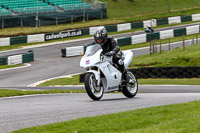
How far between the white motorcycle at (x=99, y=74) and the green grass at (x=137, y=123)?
8.64 ft

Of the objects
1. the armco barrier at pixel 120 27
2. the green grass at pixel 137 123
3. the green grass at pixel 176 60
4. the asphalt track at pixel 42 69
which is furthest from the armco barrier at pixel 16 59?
the green grass at pixel 137 123

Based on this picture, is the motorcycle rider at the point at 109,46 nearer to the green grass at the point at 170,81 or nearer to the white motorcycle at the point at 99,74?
the white motorcycle at the point at 99,74

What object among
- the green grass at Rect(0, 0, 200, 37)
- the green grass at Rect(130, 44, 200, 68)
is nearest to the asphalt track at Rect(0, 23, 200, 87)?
the green grass at Rect(130, 44, 200, 68)

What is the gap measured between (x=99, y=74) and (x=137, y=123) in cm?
398

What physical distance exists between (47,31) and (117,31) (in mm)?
7283

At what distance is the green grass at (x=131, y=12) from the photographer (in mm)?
44731

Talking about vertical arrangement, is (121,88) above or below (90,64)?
below

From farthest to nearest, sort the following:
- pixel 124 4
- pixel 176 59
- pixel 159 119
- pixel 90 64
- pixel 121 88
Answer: pixel 124 4
pixel 176 59
pixel 121 88
pixel 90 64
pixel 159 119

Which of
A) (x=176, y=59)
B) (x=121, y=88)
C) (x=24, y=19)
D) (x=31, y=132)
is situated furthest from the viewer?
(x=24, y=19)

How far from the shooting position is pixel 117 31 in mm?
45844

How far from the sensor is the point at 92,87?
10781 mm

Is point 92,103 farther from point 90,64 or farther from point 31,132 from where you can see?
point 31,132

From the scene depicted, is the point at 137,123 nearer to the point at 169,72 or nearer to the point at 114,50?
the point at 114,50

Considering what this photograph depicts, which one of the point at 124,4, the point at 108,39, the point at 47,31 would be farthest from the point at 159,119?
the point at 124,4
